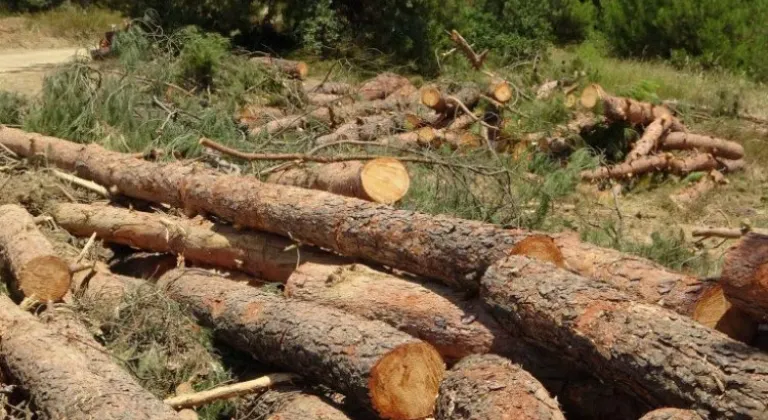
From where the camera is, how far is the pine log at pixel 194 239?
→ 6.86 metres

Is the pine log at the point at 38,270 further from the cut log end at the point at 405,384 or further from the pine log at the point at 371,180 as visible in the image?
the cut log end at the point at 405,384

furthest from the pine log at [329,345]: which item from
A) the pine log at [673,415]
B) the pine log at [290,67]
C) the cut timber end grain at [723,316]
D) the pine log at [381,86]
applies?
the pine log at [290,67]

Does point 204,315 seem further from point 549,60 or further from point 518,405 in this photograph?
point 549,60

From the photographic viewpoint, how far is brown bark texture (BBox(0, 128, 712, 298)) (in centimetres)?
550

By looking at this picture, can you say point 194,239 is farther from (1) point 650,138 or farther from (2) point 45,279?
(1) point 650,138

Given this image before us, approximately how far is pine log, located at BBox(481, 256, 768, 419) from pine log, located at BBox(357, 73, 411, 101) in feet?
25.9

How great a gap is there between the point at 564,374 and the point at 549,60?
904 centimetres

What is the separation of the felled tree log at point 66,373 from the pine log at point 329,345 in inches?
31.7

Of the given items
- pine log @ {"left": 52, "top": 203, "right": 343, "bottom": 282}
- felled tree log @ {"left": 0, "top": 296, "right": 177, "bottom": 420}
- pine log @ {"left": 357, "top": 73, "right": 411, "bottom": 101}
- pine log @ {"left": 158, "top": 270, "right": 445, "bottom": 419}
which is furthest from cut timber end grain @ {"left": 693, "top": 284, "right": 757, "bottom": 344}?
pine log @ {"left": 357, "top": 73, "right": 411, "bottom": 101}

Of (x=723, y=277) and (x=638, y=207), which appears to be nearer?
(x=723, y=277)

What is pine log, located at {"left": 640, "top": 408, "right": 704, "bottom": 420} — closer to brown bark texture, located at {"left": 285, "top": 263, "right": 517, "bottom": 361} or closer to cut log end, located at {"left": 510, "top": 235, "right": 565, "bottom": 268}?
brown bark texture, located at {"left": 285, "top": 263, "right": 517, "bottom": 361}

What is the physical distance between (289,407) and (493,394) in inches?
46.2

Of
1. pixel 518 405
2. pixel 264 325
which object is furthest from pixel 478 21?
pixel 518 405

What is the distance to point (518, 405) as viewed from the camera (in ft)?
14.8
